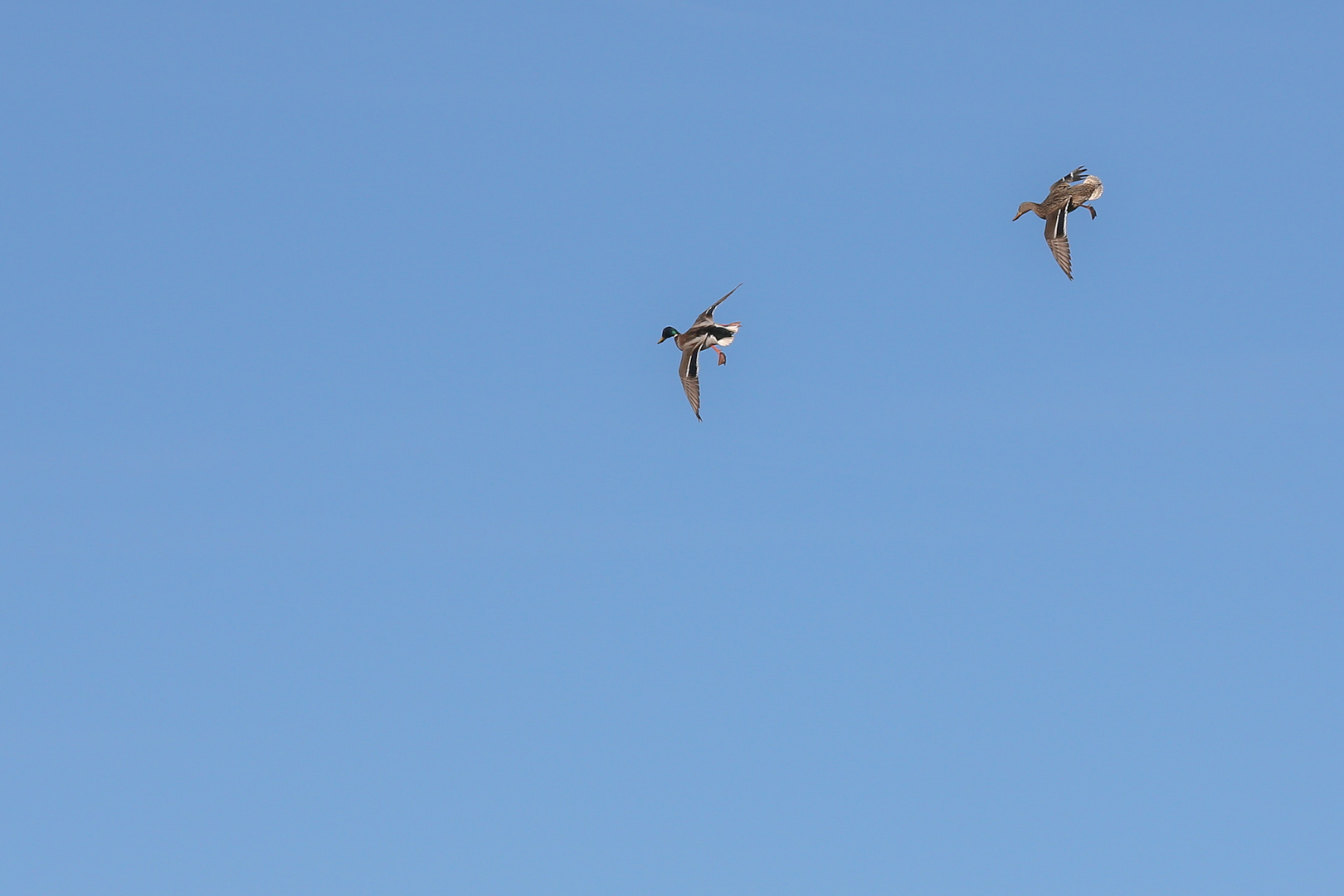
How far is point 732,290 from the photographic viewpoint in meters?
55.0

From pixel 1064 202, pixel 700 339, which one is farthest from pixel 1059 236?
pixel 700 339

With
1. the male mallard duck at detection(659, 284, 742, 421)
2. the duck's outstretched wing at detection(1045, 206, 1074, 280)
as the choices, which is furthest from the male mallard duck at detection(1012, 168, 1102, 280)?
the male mallard duck at detection(659, 284, 742, 421)

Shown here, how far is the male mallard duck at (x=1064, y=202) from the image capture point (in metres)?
65.5

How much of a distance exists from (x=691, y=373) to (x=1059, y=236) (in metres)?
16.8

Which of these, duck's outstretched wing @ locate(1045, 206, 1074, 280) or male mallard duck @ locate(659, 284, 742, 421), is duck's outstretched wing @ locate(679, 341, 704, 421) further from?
duck's outstretched wing @ locate(1045, 206, 1074, 280)

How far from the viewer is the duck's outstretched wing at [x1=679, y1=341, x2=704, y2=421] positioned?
210ft

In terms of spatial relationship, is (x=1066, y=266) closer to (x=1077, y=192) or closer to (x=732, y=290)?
(x=1077, y=192)

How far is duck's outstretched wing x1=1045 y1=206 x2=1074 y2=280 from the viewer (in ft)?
211

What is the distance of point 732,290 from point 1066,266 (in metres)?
17.1

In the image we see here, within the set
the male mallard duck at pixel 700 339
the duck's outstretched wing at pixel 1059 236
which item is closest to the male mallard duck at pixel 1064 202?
the duck's outstretched wing at pixel 1059 236

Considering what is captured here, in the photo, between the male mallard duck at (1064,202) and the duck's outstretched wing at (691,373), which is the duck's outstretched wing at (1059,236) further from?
the duck's outstretched wing at (691,373)

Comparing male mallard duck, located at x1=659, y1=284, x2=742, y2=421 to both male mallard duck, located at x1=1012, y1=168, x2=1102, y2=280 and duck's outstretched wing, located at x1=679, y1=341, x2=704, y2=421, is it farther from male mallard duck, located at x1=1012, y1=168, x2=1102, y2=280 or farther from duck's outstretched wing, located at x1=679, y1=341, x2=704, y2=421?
male mallard duck, located at x1=1012, y1=168, x2=1102, y2=280

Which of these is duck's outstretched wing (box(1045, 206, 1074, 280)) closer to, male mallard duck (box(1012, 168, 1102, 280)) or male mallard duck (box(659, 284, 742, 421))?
male mallard duck (box(1012, 168, 1102, 280))

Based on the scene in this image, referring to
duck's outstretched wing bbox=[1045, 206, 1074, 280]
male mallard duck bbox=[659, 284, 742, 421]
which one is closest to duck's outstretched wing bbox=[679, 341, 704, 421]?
male mallard duck bbox=[659, 284, 742, 421]
